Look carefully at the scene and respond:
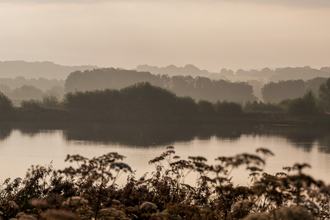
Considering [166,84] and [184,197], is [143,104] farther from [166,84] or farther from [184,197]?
[166,84]

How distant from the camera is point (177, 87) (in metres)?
107

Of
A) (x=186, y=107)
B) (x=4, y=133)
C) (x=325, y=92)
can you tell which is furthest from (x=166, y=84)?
(x=4, y=133)

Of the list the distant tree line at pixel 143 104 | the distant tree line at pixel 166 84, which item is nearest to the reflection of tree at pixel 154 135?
the distant tree line at pixel 143 104

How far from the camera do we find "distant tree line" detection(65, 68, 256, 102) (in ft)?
337

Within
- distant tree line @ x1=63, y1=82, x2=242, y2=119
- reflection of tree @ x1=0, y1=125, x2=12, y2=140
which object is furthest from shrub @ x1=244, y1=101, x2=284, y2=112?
reflection of tree @ x1=0, y1=125, x2=12, y2=140

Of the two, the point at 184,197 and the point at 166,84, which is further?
the point at 166,84

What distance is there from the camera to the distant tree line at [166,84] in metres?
103

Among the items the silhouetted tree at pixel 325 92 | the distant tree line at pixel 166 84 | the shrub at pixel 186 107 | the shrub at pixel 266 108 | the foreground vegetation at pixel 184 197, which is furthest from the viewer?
the distant tree line at pixel 166 84

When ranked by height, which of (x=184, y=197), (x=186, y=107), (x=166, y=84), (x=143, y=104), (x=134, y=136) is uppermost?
(x=166, y=84)

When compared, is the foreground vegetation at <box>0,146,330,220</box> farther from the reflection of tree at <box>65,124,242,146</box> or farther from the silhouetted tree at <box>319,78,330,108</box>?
the silhouetted tree at <box>319,78,330,108</box>

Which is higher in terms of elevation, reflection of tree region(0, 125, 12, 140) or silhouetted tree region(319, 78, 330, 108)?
silhouetted tree region(319, 78, 330, 108)

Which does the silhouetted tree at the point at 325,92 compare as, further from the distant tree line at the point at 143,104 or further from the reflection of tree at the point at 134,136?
the reflection of tree at the point at 134,136

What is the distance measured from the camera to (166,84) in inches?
4232

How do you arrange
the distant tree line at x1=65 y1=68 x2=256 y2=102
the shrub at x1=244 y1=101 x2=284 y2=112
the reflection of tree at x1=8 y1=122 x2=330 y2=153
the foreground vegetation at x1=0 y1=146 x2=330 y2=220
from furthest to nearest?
the distant tree line at x1=65 y1=68 x2=256 y2=102
the shrub at x1=244 y1=101 x2=284 y2=112
the reflection of tree at x1=8 y1=122 x2=330 y2=153
the foreground vegetation at x1=0 y1=146 x2=330 y2=220
